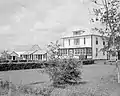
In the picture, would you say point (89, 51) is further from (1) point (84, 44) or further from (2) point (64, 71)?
(2) point (64, 71)

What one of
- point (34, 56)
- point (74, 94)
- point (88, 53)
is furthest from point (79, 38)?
point (74, 94)

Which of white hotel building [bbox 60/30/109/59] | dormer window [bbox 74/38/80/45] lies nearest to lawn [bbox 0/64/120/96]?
white hotel building [bbox 60/30/109/59]

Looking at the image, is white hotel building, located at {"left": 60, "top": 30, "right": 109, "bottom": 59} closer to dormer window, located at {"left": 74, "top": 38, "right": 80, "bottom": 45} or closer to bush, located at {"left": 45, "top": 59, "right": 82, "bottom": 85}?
dormer window, located at {"left": 74, "top": 38, "right": 80, "bottom": 45}

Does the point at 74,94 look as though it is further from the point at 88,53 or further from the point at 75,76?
the point at 88,53

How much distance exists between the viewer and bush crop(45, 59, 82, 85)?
9157 mm

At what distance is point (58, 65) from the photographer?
9453 mm

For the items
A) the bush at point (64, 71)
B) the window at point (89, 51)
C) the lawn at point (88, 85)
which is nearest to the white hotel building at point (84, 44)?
the window at point (89, 51)

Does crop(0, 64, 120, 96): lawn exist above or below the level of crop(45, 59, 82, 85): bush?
below

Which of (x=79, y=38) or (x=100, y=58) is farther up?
(x=79, y=38)

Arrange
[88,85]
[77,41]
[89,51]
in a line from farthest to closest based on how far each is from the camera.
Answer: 1. [77,41]
2. [89,51]
3. [88,85]

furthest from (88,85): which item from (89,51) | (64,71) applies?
(89,51)

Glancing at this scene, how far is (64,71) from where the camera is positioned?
9148 mm

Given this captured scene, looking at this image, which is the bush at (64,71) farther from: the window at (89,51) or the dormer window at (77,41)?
the dormer window at (77,41)

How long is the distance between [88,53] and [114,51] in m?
32.4
